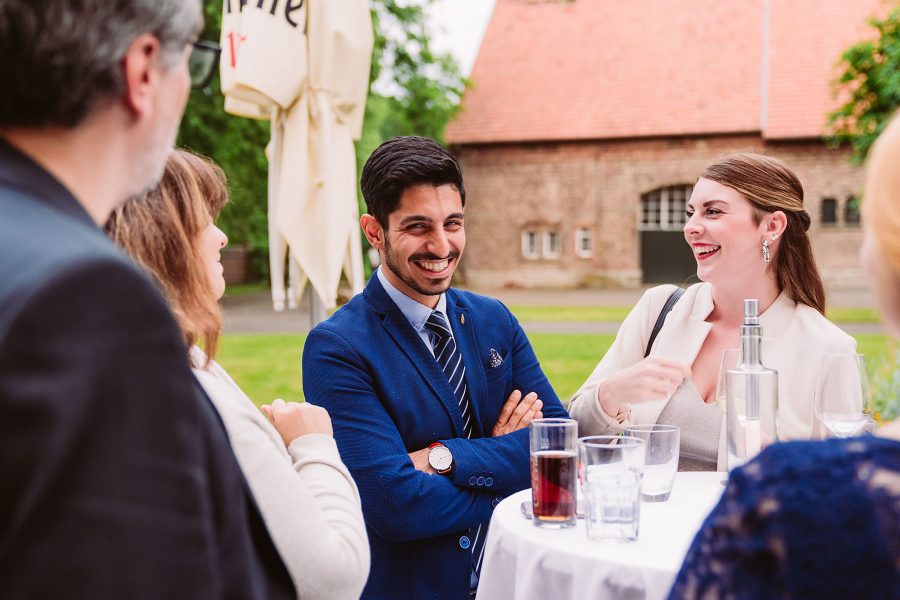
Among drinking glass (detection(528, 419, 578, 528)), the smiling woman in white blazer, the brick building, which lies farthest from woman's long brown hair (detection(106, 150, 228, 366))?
the brick building

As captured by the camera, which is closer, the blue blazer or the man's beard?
the blue blazer

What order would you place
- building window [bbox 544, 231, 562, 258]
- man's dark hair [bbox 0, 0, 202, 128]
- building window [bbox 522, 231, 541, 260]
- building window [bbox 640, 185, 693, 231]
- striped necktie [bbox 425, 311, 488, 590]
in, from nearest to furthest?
man's dark hair [bbox 0, 0, 202, 128]
striped necktie [bbox 425, 311, 488, 590]
building window [bbox 640, 185, 693, 231]
building window [bbox 544, 231, 562, 258]
building window [bbox 522, 231, 541, 260]

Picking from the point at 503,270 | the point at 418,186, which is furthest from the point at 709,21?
the point at 418,186

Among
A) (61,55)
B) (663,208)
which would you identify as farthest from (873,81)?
(61,55)

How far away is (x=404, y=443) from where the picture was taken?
2568 mm

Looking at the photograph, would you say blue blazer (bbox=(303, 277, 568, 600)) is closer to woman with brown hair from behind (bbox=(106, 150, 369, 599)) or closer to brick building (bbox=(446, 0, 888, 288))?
woman with brown hair from behind (bbox=(106, 150, 369, 599))

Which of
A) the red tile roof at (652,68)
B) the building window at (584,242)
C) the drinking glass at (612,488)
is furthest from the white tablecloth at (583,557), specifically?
the building window at (584,242)

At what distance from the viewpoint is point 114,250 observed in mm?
895

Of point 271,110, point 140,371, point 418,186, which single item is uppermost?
point 271,110

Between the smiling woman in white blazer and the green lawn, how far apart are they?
3969mm

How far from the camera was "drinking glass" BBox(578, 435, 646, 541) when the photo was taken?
5.98ft

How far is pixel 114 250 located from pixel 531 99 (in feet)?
89.5

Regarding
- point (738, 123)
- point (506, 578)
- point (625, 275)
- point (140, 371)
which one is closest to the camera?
point (140, 371)

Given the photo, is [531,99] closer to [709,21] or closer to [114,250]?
[709,21]
